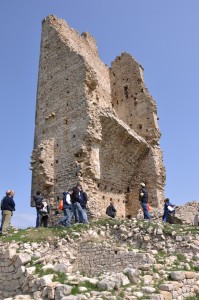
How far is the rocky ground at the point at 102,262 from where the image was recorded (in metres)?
6.30

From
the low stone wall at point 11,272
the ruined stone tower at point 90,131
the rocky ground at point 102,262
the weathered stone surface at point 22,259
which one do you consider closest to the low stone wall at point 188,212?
the ruined stone tower at point 90,131

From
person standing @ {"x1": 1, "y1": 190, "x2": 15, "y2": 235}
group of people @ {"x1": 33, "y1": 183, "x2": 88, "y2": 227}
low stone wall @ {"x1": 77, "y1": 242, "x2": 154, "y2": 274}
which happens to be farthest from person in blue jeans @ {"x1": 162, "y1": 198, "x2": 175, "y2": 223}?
person standing @ {"x1": 1, "y1": 190, "x2": 15, "y2": 235}

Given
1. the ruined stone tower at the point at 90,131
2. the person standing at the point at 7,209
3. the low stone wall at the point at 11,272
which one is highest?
the ruined stone tower at the point at 90,131

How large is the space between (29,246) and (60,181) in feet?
19.2

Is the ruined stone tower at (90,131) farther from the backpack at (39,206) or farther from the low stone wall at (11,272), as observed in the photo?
the low stone wall at (11,272)

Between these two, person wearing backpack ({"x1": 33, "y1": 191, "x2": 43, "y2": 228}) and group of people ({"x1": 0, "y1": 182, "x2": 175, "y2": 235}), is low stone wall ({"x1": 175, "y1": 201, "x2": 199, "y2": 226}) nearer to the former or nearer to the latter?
group of people ({"x1": 0, "y1": 182, "x2": 175, "y2": 235})

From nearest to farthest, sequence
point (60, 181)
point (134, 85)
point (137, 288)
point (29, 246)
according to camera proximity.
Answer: point (137, 288) → point (29, 246) → point (60, 181) → point (134, 85)

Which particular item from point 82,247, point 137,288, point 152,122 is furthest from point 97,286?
point 152,122

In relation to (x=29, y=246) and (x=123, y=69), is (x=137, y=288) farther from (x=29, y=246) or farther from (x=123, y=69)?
(x=123, y=69)

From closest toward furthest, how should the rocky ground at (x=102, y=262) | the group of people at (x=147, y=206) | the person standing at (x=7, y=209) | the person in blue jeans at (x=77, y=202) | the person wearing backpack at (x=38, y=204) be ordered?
the rocky ground at (x=102, y=262)
the person standing at (x=7, y=209)
the person in blue jeans at (x=77, y=202)
the person wearing backpack at (x=38, y=204)
the group of people at (x=147, y=206)

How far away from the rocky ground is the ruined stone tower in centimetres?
401

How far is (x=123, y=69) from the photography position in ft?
74.9

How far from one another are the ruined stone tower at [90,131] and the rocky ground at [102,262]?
4.01 m

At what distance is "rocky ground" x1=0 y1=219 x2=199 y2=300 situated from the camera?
630 cm
